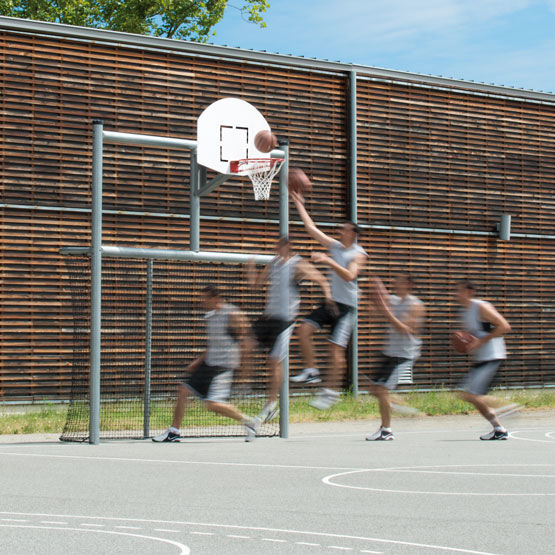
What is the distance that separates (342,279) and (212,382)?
316cm

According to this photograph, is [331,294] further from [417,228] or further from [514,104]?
[514,104]

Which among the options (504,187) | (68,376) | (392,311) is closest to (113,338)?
(68,376)

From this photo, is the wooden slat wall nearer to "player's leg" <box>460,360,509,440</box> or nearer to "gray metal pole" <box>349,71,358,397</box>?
"gray metal pole" <box>349,71,358,397</box>

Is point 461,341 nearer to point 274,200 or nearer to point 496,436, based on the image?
point 496,436

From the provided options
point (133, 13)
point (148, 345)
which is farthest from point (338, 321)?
point (133, 13)

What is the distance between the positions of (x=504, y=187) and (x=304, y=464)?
14.5 metres

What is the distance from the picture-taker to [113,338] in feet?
51.9

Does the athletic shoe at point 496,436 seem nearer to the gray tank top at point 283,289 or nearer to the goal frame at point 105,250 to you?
the goal frame at point 105,250

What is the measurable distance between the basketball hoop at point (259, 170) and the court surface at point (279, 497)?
12.7ft

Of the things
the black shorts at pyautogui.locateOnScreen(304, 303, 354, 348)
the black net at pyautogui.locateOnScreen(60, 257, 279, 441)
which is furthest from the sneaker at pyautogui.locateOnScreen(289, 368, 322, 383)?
the black net at pyautogui.locateOnScreen(60, 257, 279, 441)

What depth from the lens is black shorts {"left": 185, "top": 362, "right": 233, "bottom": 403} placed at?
12.4 meters

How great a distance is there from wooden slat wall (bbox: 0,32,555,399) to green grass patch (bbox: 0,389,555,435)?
0.67m

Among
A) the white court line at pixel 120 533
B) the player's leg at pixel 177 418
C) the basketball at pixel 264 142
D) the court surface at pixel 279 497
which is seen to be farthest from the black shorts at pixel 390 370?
the white court line at pixel 120 533

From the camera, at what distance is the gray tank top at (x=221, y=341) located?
1234 centimetres
